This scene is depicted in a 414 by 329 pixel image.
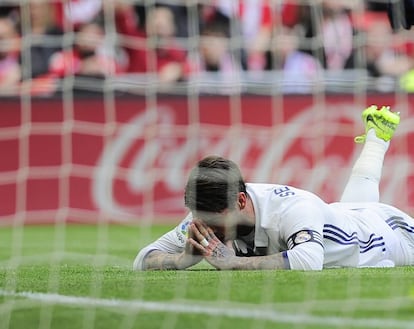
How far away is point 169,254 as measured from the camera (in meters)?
6.10

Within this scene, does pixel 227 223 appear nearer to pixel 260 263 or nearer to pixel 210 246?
pixel 210 246

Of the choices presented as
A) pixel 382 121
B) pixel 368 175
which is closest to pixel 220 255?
pixel 368 175

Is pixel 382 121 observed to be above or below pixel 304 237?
above

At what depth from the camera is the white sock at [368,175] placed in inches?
274

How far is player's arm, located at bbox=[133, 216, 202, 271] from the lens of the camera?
602cm

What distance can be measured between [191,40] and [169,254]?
5478 millimetres

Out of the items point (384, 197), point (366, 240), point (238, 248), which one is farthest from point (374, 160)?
point (384, 197)

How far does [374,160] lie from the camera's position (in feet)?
23.2

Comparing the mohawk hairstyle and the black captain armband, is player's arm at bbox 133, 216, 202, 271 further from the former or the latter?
the black captain armband

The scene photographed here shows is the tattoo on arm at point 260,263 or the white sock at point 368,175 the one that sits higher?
the white sock at point 368,175

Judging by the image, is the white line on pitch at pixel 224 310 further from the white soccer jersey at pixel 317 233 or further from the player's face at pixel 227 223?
the white soccer jersey at pixel 317 233

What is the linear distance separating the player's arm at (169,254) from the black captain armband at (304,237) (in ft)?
1.88

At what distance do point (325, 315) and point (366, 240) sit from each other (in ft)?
5.34

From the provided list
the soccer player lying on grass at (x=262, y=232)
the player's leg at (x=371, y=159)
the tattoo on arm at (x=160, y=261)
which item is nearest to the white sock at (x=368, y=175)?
the player's leg at (x=371, y=159)
